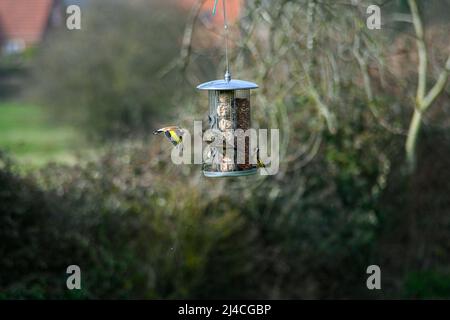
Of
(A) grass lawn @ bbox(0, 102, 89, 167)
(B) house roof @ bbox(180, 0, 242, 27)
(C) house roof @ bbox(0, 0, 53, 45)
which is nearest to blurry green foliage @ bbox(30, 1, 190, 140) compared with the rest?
(B) house roof @ bbox(180, 0, 242, 27)

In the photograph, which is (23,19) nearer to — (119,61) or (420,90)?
(119,61)

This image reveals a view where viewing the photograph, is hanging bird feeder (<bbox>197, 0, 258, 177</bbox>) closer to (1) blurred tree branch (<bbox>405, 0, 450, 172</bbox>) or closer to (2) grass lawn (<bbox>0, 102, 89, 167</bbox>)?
(1) blurred tree branch (<bbox>405, 0, 450, 172</bbox>)

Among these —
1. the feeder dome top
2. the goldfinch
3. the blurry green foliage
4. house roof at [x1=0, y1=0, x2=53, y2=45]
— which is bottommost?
the goldfinch

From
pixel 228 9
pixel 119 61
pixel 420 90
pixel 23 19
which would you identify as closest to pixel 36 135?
pixel 119 61

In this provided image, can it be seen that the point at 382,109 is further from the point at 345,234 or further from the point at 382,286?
the point at 382,286

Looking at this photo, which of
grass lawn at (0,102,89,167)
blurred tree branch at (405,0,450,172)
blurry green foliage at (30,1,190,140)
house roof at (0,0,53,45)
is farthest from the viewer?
house roof at (0,0,53,45)

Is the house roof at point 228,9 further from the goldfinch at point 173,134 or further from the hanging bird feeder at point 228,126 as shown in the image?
the goldfinch at point 173,134

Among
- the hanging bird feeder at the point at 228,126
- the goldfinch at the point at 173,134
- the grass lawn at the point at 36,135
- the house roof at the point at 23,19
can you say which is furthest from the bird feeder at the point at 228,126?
the house roof at the point at 23,19

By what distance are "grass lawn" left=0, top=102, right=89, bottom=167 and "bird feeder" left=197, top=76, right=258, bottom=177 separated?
8.98 meters

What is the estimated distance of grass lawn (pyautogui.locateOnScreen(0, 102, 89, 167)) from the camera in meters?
15.6

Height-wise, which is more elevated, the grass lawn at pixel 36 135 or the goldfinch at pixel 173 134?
the grass lawn at pixel 36 135

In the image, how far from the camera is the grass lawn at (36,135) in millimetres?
15555

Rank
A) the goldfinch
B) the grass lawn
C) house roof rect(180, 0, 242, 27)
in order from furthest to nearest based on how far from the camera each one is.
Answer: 1. the grass lawn
2. house roof rect(180, 0, 242, 27)
3. the goldfinch

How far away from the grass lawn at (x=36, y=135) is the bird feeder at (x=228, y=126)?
898 cm
